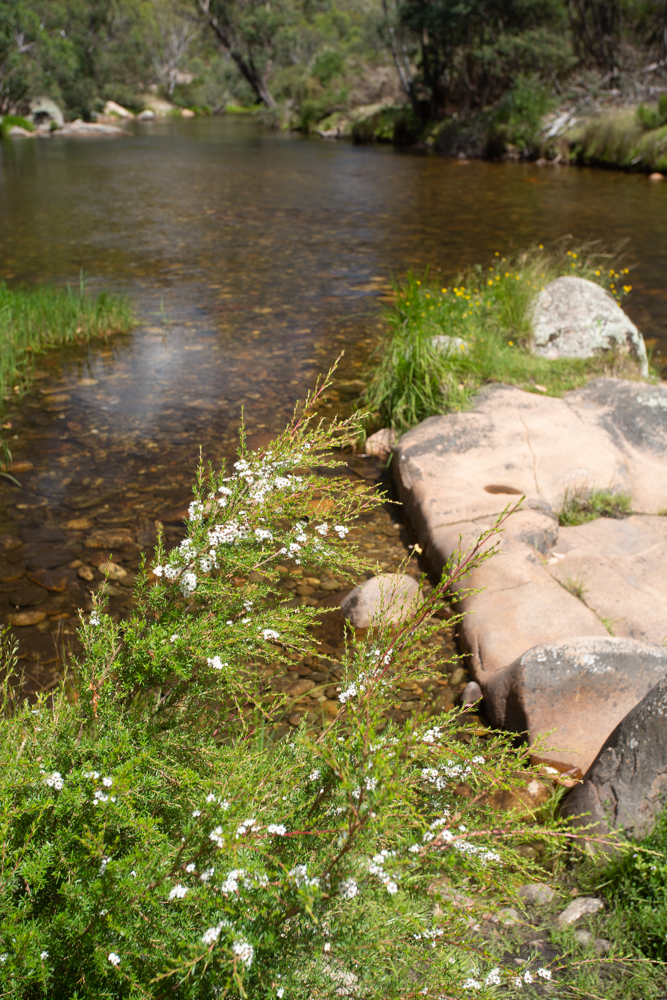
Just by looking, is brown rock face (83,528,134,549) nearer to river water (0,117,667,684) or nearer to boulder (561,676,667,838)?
river water (0,117,667,684)

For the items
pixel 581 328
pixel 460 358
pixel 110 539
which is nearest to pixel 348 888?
pixel 110 539

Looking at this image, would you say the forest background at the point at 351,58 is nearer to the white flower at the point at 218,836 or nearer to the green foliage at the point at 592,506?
the green foliage at the point at 592,506

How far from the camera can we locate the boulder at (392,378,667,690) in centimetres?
373

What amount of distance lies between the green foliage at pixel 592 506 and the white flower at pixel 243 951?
4138 mm

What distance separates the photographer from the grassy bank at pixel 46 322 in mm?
7336

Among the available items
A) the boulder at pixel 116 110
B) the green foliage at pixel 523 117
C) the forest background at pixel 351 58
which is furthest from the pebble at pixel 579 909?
the boulder at pixel 116 110

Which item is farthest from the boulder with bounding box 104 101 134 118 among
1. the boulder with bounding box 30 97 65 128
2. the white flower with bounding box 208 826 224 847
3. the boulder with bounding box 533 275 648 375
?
the white flower with bounding box 208 826 224 847

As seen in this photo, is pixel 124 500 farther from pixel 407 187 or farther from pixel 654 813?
pixel 407 187

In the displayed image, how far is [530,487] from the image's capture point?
5.02 metres

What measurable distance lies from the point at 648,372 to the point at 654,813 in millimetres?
5795

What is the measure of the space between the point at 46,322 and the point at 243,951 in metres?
8.23

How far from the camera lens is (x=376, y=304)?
32.1 feet

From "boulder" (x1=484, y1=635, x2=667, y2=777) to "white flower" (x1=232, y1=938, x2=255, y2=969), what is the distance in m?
2.07

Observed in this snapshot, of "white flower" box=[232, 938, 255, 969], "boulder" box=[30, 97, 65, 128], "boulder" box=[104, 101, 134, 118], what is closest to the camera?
"white flower" box=[232, 938, 255, 969]
